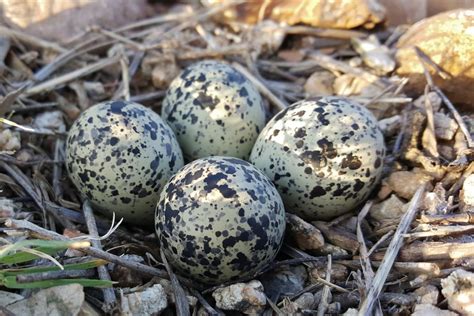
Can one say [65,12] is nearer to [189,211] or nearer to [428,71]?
[189,211]

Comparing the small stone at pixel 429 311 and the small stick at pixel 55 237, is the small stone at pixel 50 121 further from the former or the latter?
the small stone at pixel 429 311

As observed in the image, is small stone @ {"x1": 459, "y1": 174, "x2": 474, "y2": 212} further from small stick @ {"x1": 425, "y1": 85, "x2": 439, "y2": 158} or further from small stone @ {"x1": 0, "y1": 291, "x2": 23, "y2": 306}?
small stone @ {"x1": 0, "y1": 291, "x2": 23, "y2": 306}

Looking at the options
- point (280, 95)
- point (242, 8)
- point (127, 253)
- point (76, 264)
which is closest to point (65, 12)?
point (242, 8)

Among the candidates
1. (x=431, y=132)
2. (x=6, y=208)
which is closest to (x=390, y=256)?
(x=431, y=132)

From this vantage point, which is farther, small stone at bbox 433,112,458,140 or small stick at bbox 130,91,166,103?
small stick at bbox 130,91,166,103

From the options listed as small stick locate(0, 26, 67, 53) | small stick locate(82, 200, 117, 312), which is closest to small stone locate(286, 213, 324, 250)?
small stick locate(82, 200, 117, 312)
